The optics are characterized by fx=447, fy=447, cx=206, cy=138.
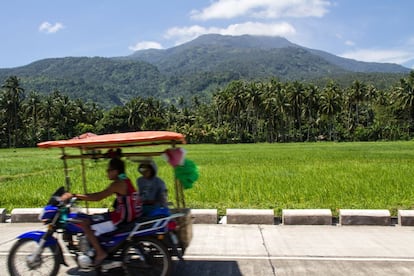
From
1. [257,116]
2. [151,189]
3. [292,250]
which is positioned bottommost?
[257,116]

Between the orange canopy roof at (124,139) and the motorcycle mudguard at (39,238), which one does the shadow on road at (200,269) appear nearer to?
the motorcycle mudguard at (39,238)

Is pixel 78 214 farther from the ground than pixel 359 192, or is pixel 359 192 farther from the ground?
pixel 78 214

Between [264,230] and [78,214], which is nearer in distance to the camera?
Answer: [78,214]

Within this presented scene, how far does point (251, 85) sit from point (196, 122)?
16.2m

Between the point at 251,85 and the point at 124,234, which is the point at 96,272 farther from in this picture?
the point at 251,85

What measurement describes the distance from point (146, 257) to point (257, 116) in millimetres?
87112

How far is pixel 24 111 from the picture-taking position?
85.8m

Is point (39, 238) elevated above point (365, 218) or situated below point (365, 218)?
above

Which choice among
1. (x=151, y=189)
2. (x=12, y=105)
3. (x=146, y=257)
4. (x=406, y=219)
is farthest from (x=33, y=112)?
(x=146, y=257)

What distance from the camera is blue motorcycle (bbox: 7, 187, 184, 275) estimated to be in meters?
5.61

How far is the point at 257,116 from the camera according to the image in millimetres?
91812

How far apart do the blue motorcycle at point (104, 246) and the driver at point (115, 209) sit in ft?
0.28

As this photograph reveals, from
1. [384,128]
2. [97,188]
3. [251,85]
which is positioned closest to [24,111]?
[251,85]

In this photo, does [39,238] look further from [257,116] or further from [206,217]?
[257,116]
